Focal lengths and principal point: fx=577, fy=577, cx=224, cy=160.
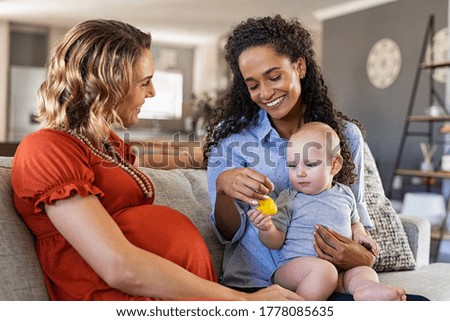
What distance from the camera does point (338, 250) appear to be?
1558 mm

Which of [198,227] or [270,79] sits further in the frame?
[198,227]

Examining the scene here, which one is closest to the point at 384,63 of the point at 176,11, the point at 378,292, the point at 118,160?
the point at 176,11

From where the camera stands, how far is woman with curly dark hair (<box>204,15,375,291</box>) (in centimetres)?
170

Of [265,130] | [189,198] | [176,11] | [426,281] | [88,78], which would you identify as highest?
[176,11]

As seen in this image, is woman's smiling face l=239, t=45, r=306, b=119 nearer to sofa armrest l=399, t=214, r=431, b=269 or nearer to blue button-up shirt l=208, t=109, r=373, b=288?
blue button-up shirt l=208, t=109, r=373, b=288

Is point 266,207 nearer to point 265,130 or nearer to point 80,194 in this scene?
point 265,130

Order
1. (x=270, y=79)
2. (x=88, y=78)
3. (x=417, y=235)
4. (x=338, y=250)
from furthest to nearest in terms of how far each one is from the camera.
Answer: (x=417, y=235) → (x=270, y=79) → (x=338, y=250) → (x=88, y=78)

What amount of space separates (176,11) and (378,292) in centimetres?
764

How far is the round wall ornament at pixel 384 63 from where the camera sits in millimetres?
6574

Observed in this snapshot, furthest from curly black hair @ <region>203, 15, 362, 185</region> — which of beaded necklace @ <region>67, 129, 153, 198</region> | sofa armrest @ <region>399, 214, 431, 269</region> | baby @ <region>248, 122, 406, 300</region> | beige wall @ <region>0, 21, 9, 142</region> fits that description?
beige wall @ <region>0, 21, 9, 142</region>

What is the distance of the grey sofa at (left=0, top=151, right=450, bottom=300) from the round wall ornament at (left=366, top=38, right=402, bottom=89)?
4580 mm

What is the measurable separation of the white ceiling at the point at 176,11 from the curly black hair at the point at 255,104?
17.7 ft

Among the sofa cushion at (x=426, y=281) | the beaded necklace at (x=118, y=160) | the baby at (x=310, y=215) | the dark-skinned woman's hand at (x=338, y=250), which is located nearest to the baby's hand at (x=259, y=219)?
the baby at (x=310, y=215)

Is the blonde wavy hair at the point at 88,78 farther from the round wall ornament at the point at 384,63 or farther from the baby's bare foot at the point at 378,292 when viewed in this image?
the round wall ornament at the point at 384,63
